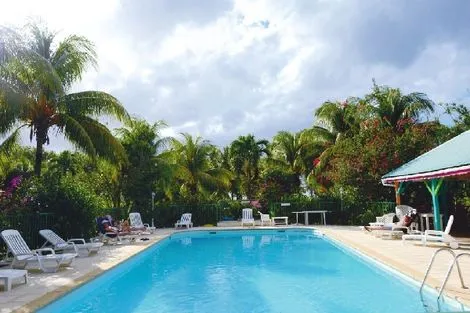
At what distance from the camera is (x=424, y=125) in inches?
901

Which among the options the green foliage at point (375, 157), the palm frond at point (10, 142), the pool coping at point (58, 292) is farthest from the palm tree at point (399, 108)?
the pool coping at point (58, 292)

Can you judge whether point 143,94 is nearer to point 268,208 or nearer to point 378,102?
point 268,208

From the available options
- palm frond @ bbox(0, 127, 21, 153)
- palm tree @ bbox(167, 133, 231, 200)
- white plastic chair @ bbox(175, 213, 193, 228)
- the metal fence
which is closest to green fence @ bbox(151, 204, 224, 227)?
the metal fence

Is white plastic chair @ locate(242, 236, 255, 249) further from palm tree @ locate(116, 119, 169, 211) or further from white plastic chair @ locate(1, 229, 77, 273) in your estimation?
white plastic chair @ locate(1, 229, 77, 273)

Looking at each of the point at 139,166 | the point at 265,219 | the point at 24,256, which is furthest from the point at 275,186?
the point at 24,256

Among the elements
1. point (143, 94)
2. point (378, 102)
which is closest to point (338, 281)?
point (143, 94)

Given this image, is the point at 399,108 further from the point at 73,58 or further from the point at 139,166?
the point at 73,58

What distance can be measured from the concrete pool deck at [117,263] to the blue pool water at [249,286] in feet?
0.68

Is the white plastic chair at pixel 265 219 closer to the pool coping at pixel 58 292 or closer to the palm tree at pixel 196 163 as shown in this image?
the palm tree at pixel 196 163

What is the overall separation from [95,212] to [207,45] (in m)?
6.83

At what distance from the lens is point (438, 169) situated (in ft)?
42.3

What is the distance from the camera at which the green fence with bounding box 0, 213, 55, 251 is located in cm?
1180

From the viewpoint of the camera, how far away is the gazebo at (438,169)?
40.0 feet

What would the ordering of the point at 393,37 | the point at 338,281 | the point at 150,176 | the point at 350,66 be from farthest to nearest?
the point at 150,176 < the point at 350,66 < the point at 393,37 < the point at 338,281
